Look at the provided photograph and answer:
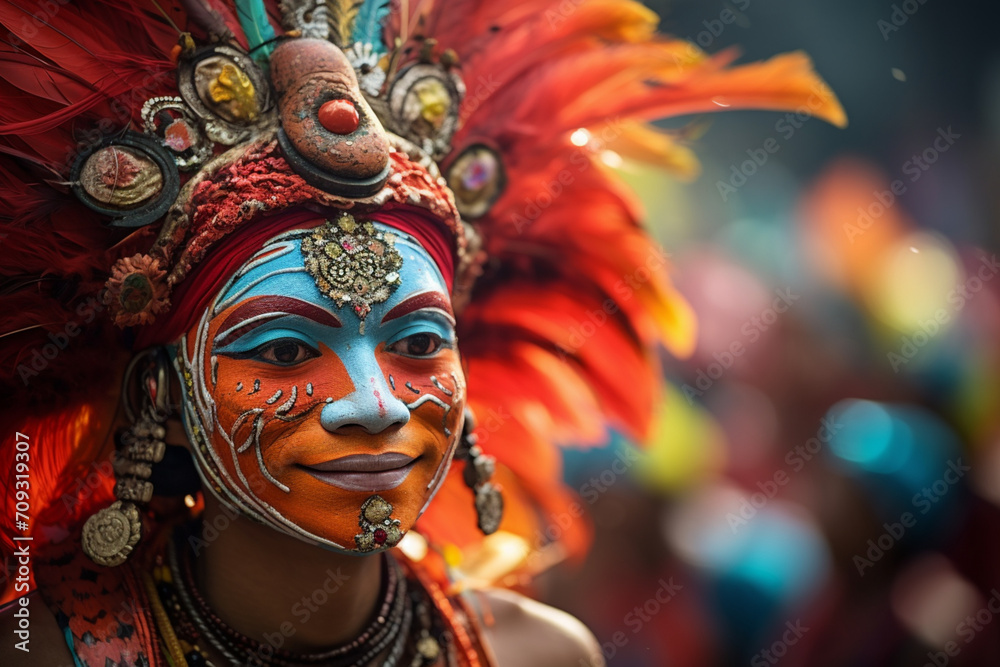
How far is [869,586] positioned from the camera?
434cm

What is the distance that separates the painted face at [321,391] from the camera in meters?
2.03

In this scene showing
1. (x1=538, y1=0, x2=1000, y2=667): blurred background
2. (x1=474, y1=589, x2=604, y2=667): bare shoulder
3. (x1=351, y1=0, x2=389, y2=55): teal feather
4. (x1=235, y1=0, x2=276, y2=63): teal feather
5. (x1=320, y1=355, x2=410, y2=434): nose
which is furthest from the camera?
(x1=538, y1=0, x2=1000, y2=667): blurred background

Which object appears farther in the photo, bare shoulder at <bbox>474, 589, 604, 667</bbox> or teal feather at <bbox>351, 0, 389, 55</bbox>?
bare shoulder at <bbox>474, 589, 604, 667</bbox>

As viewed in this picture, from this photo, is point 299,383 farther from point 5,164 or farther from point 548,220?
point 548,220

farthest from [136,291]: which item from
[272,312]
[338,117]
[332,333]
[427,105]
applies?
[427,105]

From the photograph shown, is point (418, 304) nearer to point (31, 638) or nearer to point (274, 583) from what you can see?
point (274, 583)

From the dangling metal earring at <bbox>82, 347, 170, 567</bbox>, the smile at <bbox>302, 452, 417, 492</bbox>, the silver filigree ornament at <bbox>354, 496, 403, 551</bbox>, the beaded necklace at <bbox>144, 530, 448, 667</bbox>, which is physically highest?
the smile at <bbox>302, 452, 417, 492</bbox>

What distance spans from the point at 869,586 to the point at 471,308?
2.65 meters

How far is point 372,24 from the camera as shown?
7.98 ft

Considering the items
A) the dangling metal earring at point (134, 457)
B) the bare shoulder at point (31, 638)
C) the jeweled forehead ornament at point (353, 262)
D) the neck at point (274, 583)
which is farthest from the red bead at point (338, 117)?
the bare shoulder at point (31, 638)

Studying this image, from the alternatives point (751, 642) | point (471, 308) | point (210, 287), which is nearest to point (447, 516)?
point (471, 308)

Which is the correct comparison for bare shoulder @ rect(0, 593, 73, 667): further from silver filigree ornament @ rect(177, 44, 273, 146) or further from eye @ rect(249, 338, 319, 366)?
silver filigree ornament @ rect(177, 44, 273, 146)

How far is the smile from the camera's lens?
203cm

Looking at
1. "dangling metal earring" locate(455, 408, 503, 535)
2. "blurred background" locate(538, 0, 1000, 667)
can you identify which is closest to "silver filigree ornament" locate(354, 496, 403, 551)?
"dangling metal earring" locate(455, 408, 503, 535)
